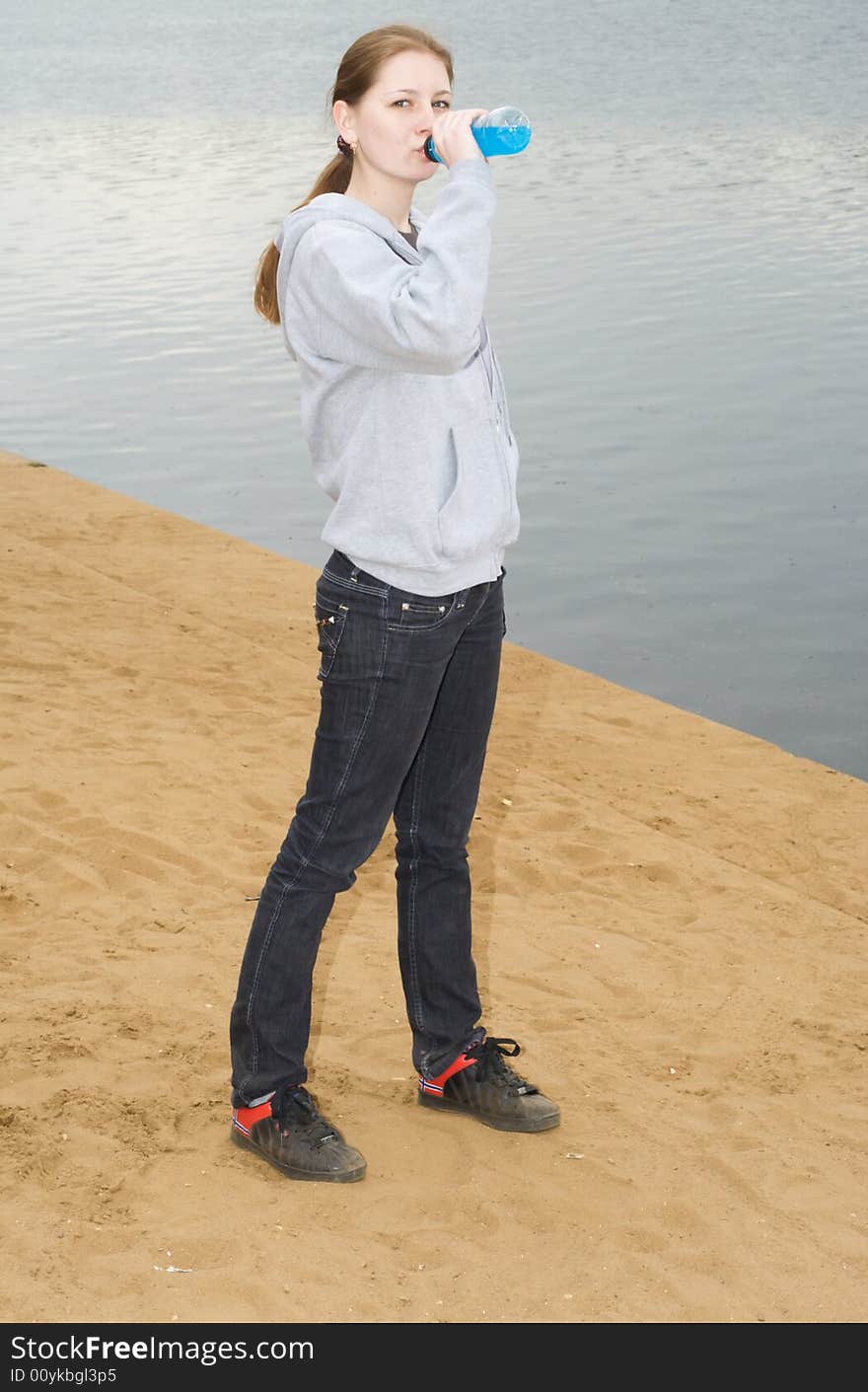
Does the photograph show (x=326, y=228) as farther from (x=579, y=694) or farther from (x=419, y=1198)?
(x=579, y=694)

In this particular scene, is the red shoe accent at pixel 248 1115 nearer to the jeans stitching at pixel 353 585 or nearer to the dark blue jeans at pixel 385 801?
the dark blue jeans at pixel 385 801

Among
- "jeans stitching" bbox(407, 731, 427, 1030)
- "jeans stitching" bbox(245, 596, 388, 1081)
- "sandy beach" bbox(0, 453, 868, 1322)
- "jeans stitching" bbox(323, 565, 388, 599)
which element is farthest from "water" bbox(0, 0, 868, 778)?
"jeans stitching" bbox(323, 565, 388, 599)

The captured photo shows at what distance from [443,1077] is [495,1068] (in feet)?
0.40

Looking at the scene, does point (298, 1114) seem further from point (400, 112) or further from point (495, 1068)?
point (400, 112)

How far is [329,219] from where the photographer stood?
2.76 metres

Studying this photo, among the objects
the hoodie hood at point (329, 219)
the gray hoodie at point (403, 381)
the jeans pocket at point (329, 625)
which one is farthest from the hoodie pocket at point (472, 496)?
the hoodie hood at point (329, 219)

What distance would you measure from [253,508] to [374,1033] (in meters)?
7.71

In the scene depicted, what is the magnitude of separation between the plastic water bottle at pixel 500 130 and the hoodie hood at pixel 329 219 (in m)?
0.22

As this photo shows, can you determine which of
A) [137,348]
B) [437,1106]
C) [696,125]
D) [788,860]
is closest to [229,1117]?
[437,1106]

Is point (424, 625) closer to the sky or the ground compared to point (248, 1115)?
closer to the sky

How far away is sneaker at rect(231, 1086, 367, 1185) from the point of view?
3168 mm

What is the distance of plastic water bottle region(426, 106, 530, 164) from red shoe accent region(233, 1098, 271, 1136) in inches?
76.0

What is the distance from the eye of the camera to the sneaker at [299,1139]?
3.17 m

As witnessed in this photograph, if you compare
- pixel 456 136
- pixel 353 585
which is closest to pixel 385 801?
pixel 353 585
